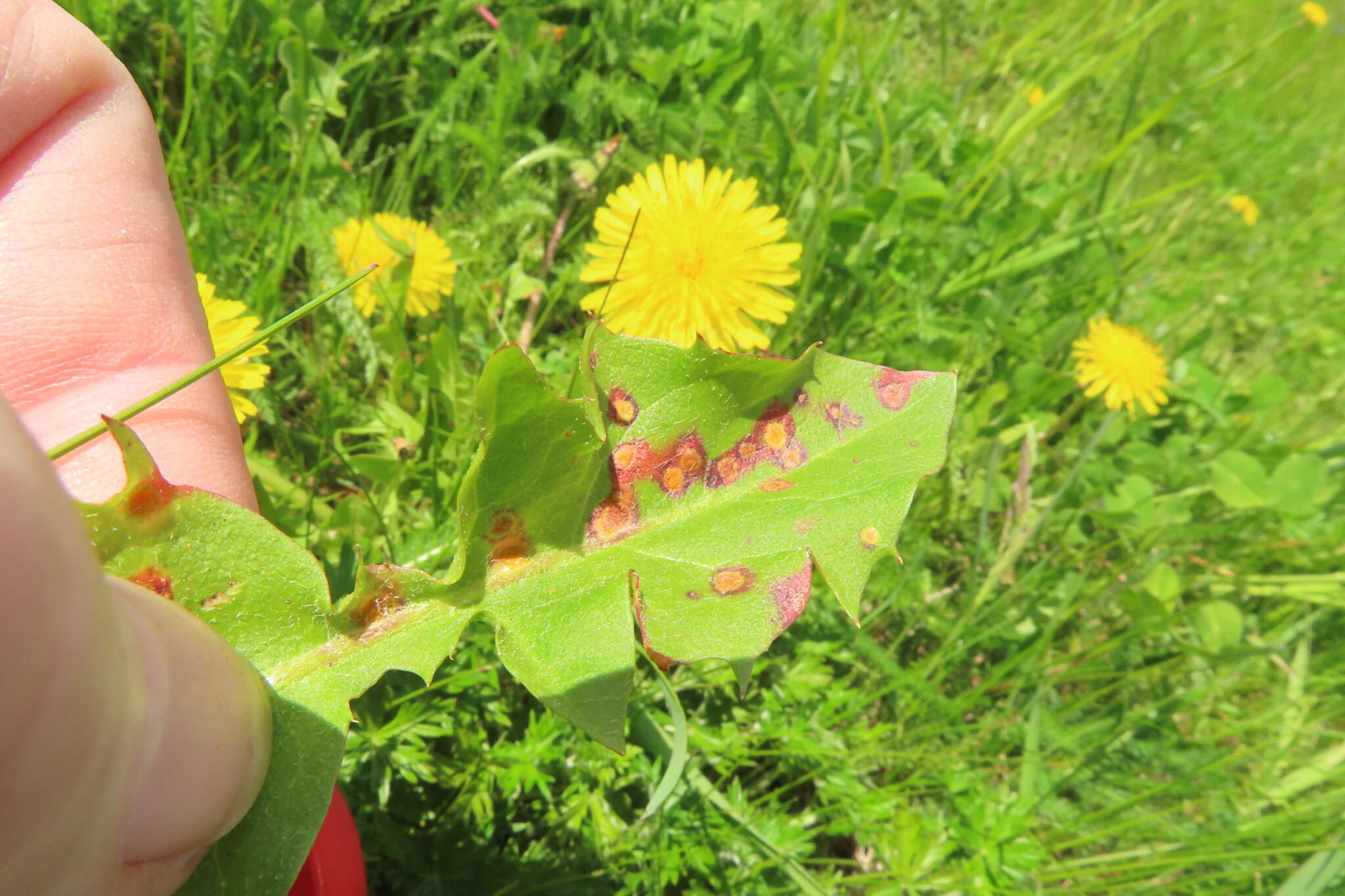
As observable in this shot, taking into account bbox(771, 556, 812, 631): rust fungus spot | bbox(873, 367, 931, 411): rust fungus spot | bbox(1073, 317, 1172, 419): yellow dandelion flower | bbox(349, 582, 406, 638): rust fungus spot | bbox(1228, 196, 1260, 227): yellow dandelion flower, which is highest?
bbox(873, 367, 931, 411): rust fungus spot

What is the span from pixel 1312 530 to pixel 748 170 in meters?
2.36

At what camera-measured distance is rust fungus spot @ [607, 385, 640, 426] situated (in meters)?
1.09

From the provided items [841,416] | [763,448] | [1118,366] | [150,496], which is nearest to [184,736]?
[150,496]

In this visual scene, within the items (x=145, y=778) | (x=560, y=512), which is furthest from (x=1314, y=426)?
(x=145, y=778)

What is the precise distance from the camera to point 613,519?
3.63 feet

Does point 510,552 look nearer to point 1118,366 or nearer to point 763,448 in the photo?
point 763,448

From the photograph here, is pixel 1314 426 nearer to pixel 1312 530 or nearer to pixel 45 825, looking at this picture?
pixel 1312 530

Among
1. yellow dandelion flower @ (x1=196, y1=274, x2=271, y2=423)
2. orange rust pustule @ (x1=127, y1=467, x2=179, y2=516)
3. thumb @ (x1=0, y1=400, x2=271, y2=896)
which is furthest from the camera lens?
yellow dandelion flower @ (x1=196, y1=274, x2=271, y2=423)

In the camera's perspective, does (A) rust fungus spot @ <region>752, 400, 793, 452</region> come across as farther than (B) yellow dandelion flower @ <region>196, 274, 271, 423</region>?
No

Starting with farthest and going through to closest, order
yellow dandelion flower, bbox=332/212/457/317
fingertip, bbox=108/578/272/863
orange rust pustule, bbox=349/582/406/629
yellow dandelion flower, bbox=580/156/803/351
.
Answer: yellow dandelion flower, bbox=332/212/457/317 < yellow dandelion flower, bbox=580/156/803/351 < orange rust pustule, bbox=349/582/406/629 < fingertip, bbox=108/578/272/863

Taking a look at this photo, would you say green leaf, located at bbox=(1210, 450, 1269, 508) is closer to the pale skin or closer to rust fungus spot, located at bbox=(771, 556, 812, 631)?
rust fungus spot, located at bbox=(771, 556, 812, 631)

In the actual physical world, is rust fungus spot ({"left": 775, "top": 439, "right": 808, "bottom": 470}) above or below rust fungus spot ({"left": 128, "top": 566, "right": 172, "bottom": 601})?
above

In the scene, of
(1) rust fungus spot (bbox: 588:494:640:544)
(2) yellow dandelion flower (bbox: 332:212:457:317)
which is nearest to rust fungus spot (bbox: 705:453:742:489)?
(1) rust fungus spot (bbox: 588:494:640:544)

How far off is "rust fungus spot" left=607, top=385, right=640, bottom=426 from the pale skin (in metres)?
0.55
